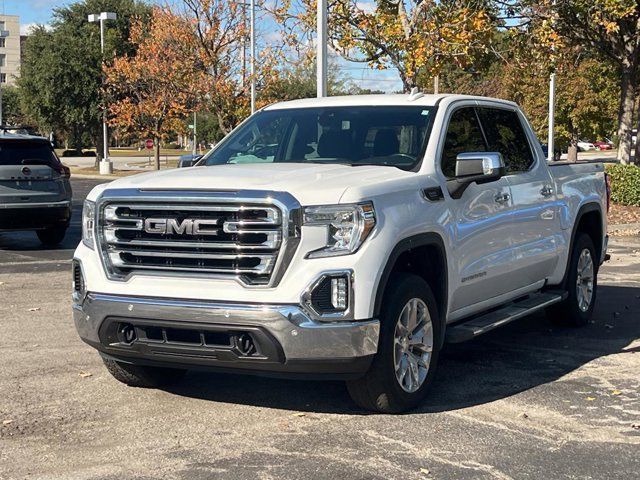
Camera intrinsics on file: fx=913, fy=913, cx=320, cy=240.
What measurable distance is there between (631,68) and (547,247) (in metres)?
17.4

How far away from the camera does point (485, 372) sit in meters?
6.73

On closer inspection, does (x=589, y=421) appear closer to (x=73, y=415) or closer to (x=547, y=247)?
(x=547, y=247)

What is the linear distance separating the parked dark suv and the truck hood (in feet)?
29.5

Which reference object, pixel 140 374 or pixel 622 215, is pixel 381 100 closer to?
pixel 140 374

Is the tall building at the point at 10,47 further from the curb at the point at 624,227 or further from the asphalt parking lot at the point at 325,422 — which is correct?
the asphalt parking lot at the point at 325,422

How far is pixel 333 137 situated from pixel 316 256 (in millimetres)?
1759

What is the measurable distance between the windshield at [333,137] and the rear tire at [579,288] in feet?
8.60

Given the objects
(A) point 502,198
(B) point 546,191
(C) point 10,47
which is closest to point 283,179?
(A) point 502,198

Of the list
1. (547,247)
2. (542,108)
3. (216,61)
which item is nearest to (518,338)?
(547,247)

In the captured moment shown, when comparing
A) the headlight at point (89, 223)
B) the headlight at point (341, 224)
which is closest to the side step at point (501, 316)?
the headlight at point (341, 224)

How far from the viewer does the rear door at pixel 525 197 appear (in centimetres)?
707

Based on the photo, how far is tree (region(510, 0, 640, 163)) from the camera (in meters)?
19.3

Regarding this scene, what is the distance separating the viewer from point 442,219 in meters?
5.89

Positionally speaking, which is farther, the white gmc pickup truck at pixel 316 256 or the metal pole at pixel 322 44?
the metal pole at pixel 322 44
